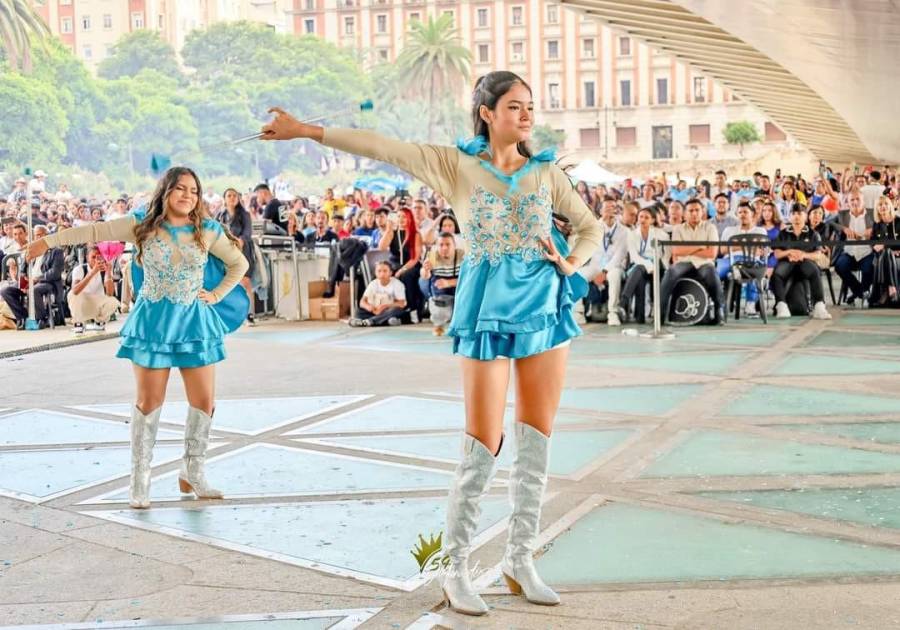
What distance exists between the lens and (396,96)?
10525 centimetres

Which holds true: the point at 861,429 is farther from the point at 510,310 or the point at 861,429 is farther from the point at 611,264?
the point at 611,264

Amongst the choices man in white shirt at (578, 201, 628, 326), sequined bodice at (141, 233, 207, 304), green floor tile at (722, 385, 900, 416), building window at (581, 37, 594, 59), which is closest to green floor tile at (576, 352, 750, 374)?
green floor tile at (722, 385, 900, 416)

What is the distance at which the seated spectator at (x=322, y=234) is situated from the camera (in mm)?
17047

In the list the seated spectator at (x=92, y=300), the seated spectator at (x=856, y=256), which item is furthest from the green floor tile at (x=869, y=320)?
the seated spectator at (x=92, y=300)

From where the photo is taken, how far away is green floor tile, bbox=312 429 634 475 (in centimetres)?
676

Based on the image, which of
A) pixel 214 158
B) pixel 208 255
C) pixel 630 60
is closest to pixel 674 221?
pixel 208 255

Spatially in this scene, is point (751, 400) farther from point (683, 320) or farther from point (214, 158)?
point (214, 158)

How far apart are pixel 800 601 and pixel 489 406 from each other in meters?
1.31

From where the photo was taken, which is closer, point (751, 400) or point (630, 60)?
point (751, 400)

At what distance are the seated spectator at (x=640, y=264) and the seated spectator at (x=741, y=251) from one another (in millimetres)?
918

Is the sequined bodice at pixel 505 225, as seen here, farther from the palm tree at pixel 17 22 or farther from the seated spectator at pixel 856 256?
the palm tree at pixel 17 22

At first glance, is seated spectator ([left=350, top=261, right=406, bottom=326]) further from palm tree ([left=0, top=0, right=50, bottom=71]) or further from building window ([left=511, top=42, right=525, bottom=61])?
building window ([left=511, top=42, right=525, bottom=61])

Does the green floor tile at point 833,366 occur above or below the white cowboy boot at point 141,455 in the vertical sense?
below

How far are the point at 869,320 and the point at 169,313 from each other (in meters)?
10.4
